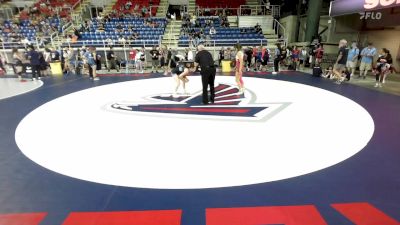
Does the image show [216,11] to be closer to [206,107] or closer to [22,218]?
[206,107]

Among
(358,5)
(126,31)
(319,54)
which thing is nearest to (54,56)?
(126,31)

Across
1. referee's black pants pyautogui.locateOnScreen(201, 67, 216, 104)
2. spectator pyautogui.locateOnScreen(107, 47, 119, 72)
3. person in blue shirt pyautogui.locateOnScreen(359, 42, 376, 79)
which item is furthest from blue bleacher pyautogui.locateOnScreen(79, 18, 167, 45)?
person in blue shirt pyautogui.locateOnScreen(359, 42, 376, 79)

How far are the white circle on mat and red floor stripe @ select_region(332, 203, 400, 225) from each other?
0.74 metres

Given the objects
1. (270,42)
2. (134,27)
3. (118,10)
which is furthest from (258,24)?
(118,10)

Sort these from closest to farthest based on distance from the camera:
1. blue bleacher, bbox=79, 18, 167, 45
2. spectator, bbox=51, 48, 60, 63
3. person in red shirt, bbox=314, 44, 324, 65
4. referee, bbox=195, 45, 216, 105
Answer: referee, bbox=195, 45, 216, 105 → person in red shirt, bbox=314, 44, 324, 65 → spectator, bbox=51, 48, 60, 63 → blue bleacher, bbox=79, 18, 167, 45

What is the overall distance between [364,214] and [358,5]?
10.7 meters

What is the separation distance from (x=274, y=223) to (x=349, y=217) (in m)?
0.76

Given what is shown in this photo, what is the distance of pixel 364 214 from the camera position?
2600 millimetres

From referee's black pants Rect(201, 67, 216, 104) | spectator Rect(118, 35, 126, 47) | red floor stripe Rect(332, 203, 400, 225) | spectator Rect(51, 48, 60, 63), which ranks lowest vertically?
red floor stripe Rect(332, 203, 400, 225)

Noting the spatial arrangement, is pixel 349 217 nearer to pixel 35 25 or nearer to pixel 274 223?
pixel 274 223

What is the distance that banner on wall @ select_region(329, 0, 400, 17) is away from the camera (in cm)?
908

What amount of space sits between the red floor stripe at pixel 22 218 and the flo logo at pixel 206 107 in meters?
3.49

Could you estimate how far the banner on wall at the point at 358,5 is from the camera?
908cm

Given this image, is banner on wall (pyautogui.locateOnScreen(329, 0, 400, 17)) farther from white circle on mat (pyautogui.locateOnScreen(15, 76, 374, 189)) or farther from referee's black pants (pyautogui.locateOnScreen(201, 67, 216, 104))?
referee's black pants (pyautogui.locateOnScreen(201, 67, 216, 104))
